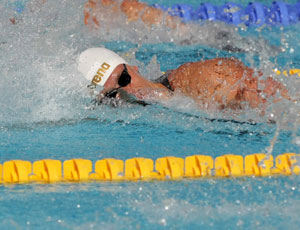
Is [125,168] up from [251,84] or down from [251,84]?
down

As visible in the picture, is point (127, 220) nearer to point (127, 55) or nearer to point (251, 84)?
point (251, 84)

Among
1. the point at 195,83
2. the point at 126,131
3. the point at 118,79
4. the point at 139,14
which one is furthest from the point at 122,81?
the point at 139,14

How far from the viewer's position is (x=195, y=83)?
281cm

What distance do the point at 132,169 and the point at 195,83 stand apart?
732 millimetres

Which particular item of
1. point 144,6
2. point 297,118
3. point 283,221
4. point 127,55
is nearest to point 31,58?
point 127,55

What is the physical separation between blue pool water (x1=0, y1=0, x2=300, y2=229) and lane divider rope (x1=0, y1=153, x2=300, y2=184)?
50 millimetres

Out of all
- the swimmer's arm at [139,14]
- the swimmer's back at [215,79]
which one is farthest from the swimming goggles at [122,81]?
the swimmer's arm at [139,14]

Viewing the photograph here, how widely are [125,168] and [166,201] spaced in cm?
31

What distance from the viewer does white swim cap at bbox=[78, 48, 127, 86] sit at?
2.89m

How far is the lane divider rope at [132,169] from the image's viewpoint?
2.25 m

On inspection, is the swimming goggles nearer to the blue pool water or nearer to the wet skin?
the wet skin

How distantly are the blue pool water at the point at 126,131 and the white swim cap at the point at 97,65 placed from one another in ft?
0.58

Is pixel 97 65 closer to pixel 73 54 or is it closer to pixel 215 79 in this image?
pixel 73 54

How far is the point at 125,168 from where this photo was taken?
2273 mm
